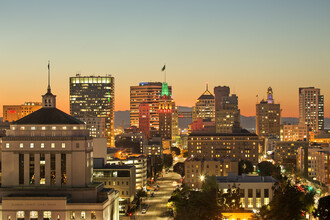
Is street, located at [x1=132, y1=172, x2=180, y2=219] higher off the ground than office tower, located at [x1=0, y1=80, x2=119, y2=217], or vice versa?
office tower, located at [x1=0, y1=80, x2=119, y2=217]

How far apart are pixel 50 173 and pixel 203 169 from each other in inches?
3362

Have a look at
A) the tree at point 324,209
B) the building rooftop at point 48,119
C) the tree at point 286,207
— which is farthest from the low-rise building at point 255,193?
the building rooftop at point 48,119

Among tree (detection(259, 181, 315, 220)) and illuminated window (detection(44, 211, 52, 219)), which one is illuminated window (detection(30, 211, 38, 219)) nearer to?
illuminated window (detection(44, 211, 52, 219))

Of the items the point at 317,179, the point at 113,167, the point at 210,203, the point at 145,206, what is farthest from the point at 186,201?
the point at 317,179

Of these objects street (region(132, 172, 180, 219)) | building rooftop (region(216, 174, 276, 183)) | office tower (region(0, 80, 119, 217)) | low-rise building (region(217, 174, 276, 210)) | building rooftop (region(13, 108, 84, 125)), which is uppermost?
building rooftop (region(13, 108, 84, 125))

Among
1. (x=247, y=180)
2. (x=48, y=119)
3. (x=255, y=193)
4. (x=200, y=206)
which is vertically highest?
(x=48, y=119)

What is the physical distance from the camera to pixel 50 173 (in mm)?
118875

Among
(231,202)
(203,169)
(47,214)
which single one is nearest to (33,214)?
(47,214)

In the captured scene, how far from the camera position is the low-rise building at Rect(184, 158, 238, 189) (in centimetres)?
19350

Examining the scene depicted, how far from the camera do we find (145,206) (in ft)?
518

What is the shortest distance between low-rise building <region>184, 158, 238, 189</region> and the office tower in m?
69.9

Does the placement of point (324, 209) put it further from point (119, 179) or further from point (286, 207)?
point (119, 179)

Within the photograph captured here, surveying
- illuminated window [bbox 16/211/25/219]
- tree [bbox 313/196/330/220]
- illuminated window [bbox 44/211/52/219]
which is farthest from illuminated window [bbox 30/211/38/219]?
tree [bbox 313/196/330/220]

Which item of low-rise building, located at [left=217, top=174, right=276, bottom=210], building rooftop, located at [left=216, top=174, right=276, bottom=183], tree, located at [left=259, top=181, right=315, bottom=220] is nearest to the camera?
tree, located at [left=259, top=181, right=315, bottom=220]
